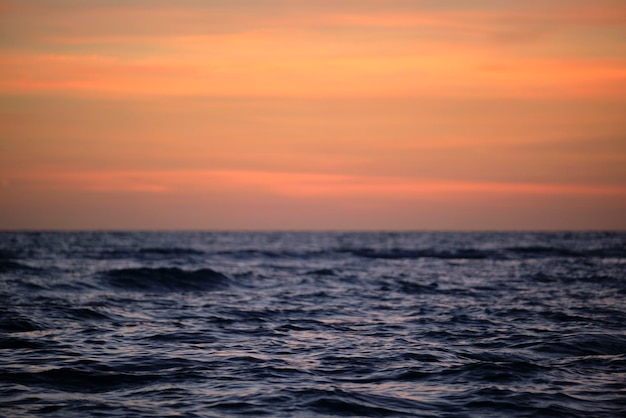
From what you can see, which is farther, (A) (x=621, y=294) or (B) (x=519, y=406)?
(A) (x=621, y=294)

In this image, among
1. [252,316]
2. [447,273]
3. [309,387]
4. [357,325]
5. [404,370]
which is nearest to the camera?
[309,387]

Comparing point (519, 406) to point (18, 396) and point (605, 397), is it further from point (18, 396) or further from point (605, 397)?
point (18, 396)

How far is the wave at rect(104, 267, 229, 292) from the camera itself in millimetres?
27823

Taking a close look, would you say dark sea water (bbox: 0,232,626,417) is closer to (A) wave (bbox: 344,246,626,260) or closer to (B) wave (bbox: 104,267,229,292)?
(B) wave (bbox: 104,267,229,292)

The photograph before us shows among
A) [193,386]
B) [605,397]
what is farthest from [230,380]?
[605,397]

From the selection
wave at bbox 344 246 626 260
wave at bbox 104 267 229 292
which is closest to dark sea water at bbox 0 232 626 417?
wave at bbox 104 267 229 292

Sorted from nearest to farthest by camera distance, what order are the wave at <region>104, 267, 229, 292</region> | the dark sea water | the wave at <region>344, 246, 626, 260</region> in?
the dark sea water < the wave at <region>104, 267, 229, 292</region> < the wave at <region>344, 246, 626, 260</region>

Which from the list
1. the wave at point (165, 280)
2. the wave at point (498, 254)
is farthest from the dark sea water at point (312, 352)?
the wave at point (498, 254)

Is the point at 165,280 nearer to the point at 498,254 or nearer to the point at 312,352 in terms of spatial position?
the point at 312,352

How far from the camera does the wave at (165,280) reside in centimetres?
2782

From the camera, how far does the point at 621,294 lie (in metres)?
24.2

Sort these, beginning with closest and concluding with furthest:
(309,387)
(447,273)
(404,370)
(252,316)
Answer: (309,387), (404,370), (252,316), (447,273)

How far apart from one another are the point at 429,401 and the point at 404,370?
1870mm

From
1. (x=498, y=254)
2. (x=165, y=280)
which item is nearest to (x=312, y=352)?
(x=165, y=280)
